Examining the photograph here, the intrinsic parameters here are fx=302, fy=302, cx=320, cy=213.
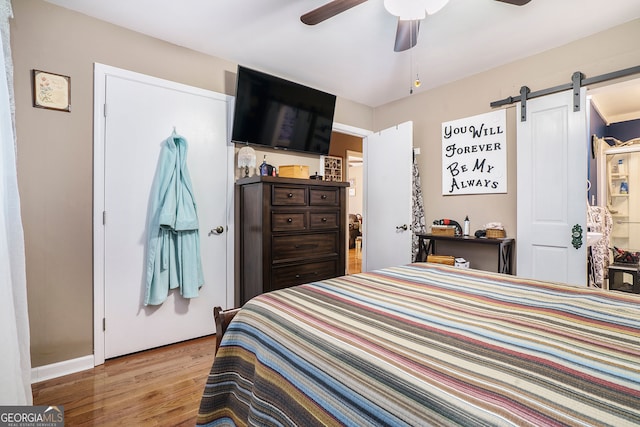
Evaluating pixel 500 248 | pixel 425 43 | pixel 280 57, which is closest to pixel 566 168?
pixel 500 248

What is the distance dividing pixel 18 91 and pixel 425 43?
3046mm

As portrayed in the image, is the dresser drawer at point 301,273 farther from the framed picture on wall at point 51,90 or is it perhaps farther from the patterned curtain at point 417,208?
the framed picture on wall at point 51,90

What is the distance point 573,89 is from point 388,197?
1.92 m

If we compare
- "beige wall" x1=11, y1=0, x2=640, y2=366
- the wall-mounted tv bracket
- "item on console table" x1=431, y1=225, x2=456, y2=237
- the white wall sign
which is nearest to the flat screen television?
"beige wall" x1=11, y1=0, x2=640, y2=366

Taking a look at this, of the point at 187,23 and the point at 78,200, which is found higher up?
the point at 187,23

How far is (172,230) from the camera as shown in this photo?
2.51 m

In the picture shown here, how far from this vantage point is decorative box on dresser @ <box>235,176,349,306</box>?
2600 mm

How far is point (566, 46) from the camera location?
262 cm

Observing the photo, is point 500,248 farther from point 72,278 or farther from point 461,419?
point 72,278

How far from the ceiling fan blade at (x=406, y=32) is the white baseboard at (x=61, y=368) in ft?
10.4

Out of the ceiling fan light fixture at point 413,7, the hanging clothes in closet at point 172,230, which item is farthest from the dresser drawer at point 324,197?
the ceiling fan light fixture at point 413,7

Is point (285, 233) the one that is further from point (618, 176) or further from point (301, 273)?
point (618, 176)

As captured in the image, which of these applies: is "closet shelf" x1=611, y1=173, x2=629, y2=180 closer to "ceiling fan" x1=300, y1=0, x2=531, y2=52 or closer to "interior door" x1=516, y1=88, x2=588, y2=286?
"interior door" x1=516, y1=88, x2=588, y2=286

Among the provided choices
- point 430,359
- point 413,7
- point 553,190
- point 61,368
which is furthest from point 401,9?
point 61,368
